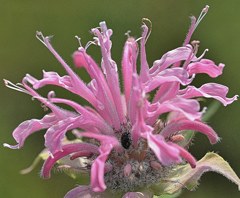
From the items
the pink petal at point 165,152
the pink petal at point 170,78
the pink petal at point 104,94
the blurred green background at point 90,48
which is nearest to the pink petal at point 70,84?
the pink petal at point 104,94

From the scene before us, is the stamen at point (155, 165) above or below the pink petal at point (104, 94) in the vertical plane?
below

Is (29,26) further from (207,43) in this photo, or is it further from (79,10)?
(207,43)

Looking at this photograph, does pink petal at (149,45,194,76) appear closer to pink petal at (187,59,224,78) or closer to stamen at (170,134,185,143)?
pink petal at (187,59,224,78)

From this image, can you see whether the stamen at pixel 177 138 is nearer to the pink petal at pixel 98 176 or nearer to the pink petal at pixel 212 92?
the pink petal at pixel 212 92

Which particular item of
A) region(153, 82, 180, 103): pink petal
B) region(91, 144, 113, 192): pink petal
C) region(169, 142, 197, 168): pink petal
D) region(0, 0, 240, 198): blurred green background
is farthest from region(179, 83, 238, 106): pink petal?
region(0, 0, 240, 198): blurred green background

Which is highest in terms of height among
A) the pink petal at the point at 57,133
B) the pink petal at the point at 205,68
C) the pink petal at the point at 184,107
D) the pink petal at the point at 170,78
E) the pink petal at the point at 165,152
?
the pink petal at the point at 57,133
